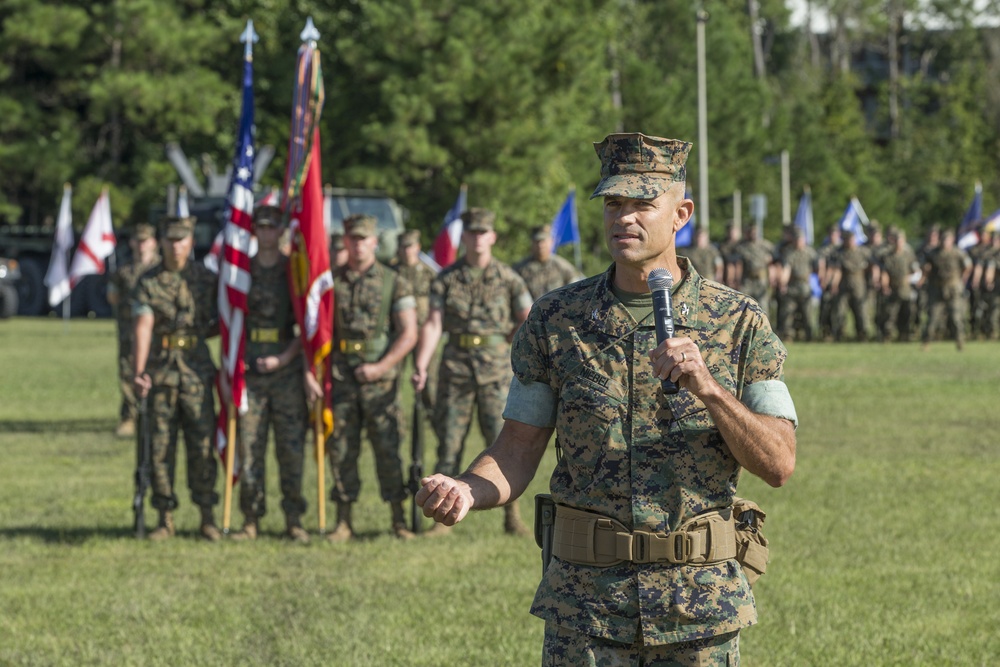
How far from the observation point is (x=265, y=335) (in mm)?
11664

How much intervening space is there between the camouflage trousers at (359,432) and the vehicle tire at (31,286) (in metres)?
34.3

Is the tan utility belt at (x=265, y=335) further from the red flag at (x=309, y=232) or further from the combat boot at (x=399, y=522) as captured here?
the combat boot at (x=399, y=522)

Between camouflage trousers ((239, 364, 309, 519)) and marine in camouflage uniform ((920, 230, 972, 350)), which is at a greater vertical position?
marine in camouflage uniform ((920, 230, 972, 350))

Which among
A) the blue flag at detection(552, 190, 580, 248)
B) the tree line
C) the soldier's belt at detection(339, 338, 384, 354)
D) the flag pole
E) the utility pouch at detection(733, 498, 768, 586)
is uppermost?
the tree line

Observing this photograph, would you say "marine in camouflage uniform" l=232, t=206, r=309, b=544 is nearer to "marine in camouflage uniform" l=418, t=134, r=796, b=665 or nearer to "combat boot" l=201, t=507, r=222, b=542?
"combat boot" l=201, t=507, r=222, b=542

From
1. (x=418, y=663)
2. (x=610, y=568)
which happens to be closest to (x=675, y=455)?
(x=610, y=568)

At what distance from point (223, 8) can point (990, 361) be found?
31.2 metres

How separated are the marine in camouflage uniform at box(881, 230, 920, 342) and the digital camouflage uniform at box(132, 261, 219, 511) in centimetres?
2194

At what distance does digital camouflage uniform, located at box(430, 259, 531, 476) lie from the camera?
11797 mm

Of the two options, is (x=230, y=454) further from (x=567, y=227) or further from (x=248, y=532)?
(x=567, y=227)

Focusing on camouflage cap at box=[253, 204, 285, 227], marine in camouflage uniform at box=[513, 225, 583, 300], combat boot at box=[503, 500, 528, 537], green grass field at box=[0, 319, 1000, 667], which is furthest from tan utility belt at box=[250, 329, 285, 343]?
marine in camouflage uniform at box=[513, 225, 583, 300]

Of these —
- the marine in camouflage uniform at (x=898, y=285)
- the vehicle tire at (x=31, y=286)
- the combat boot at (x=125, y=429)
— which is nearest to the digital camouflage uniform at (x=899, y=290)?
the marine in camouflage uniform at (x=898, y=285)

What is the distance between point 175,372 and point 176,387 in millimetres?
102

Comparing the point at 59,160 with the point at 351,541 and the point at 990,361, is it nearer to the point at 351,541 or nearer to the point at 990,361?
the point at 990,361
